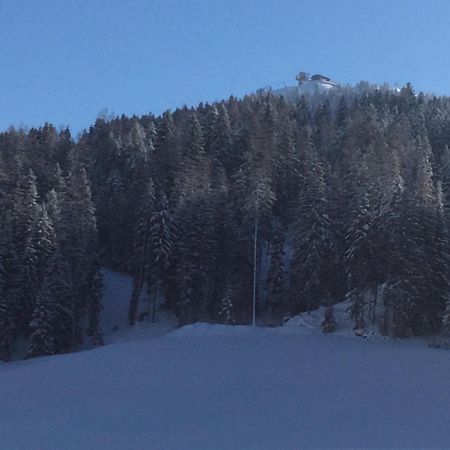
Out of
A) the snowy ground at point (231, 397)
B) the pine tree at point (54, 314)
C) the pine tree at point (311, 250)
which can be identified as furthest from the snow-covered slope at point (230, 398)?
the pine tree at point (311, 250)

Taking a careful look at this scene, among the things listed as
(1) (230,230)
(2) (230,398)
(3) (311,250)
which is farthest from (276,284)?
(2) (230,398)

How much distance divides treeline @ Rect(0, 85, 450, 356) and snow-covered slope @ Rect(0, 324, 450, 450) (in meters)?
7.95

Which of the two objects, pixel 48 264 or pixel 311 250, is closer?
pixel 311 250

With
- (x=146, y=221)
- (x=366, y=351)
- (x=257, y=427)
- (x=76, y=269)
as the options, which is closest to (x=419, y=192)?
(x=366, y=351)

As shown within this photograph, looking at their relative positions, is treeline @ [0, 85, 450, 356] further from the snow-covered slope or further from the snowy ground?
the snow-covered slope

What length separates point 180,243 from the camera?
5406 cm

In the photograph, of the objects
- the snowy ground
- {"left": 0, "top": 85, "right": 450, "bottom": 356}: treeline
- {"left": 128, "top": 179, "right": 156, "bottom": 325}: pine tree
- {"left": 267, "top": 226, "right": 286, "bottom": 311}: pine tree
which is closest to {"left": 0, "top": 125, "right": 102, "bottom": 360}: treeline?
{"left": 0, "top": 85, "right": 450, "bottom": 356}: treeline

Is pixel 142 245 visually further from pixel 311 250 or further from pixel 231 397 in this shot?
pixel 231 397

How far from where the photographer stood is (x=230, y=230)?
56.2 m

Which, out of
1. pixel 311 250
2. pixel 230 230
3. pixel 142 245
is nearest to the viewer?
pixel 311 250

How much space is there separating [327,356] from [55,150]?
2274 inches

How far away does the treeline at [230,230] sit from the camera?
4247 centimetres

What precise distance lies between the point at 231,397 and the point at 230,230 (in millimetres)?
33857

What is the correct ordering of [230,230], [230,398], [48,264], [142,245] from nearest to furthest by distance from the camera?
[230,398]
[48,264]
[230,230]
[142,245]
